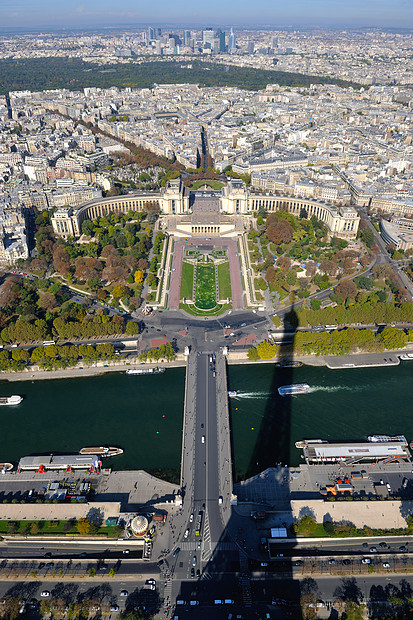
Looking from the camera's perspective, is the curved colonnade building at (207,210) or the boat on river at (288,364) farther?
the curved colonnade building at (207,210)

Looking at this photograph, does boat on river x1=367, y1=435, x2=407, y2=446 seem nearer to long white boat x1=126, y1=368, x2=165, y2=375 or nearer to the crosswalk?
the crosswalk

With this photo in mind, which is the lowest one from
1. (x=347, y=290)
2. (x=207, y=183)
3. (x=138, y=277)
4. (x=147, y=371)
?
(x=147, y=371)

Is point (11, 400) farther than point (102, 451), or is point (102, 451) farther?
point (11, 400)

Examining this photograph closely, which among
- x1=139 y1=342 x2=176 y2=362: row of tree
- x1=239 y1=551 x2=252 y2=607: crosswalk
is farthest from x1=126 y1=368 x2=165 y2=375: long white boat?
x1=239 y1=551 x2=252 y2=607: crosswalk

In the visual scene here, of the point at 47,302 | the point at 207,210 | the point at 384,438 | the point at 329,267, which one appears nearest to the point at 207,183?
the point at 207,210

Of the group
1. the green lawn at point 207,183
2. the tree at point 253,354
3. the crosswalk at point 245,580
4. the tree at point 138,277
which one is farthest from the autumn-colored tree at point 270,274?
the green lawn at point 207,183

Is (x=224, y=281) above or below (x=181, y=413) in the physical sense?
above

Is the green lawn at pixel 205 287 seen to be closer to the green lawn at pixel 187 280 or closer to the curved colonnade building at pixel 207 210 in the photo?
the green lawn at pixel 187 280

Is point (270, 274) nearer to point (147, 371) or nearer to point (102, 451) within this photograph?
point (147, 371)
